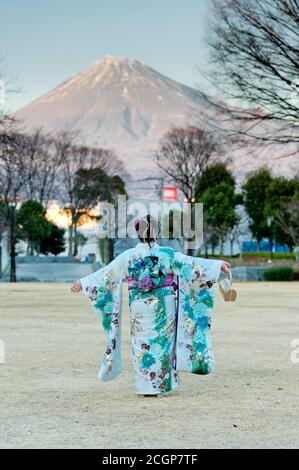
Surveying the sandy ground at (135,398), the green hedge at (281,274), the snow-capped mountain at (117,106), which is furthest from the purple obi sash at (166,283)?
the snow-capped mountain at (117,106)

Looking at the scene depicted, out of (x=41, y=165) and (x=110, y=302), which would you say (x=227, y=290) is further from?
(x=41, y=165)

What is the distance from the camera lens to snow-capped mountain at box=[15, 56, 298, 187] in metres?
154

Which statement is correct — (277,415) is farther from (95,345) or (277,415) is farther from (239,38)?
(239,38)

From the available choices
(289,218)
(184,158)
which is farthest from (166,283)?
(289,218)

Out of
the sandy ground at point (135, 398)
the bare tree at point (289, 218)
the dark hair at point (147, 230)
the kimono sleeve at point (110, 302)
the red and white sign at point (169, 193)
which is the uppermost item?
the red and white sign at point (169, 193)

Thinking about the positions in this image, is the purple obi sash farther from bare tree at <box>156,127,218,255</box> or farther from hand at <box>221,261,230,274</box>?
bare tree at <box>156,127,218,255</box>

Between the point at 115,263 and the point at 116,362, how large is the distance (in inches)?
39.4

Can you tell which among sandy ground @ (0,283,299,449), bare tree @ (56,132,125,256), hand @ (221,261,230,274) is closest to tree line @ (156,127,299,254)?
bare tree @ (56,132,125,256)

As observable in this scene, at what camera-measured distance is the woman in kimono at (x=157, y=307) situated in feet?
33.5

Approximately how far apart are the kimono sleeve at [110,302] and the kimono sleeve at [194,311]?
607 millimetres

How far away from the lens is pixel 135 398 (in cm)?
998

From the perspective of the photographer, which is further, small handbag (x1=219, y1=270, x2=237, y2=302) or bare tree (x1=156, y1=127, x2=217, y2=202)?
bare tree (x1=156, y1=127, x2=217, y2=202)

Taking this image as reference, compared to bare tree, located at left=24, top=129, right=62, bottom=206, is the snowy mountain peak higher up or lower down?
higher up

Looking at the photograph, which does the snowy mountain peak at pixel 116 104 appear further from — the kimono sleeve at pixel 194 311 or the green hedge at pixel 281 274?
the kimono sleeve at pixel 194 311
